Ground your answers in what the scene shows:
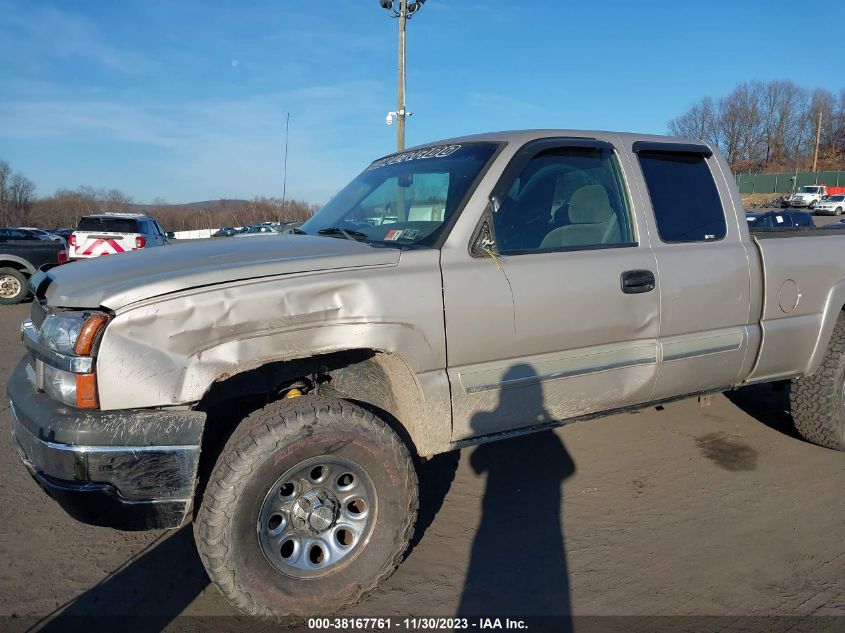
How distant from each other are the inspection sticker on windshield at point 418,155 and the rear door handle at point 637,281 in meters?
1.16

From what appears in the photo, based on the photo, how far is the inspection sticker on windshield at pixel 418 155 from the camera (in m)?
3.51

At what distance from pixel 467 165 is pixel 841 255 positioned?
2.71 m

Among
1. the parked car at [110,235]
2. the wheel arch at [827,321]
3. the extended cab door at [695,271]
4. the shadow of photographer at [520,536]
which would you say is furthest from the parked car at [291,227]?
the parked car at [110,235]

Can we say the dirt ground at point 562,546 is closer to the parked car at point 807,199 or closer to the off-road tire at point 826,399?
the off-road tire at point 826,399

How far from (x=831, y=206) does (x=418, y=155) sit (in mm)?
46888

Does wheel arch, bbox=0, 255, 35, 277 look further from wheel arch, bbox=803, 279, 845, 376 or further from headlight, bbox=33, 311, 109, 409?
wheel arch, bbox=803, 279, 845, 376

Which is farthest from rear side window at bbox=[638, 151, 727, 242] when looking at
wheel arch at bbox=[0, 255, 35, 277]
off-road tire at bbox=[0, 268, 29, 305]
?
off-road tire at bbox=[0, 268, 29, 305]

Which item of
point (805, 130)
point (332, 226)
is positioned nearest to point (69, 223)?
point (332, 226)

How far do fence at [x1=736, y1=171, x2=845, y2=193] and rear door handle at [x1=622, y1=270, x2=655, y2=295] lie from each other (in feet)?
207

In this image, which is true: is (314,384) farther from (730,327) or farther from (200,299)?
(730,327)

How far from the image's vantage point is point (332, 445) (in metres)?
2.54

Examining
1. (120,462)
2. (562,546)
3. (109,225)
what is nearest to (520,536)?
(562,546)

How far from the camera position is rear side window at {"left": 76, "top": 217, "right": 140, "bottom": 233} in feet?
42.5

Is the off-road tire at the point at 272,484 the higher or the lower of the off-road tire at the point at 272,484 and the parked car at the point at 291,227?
the lower
